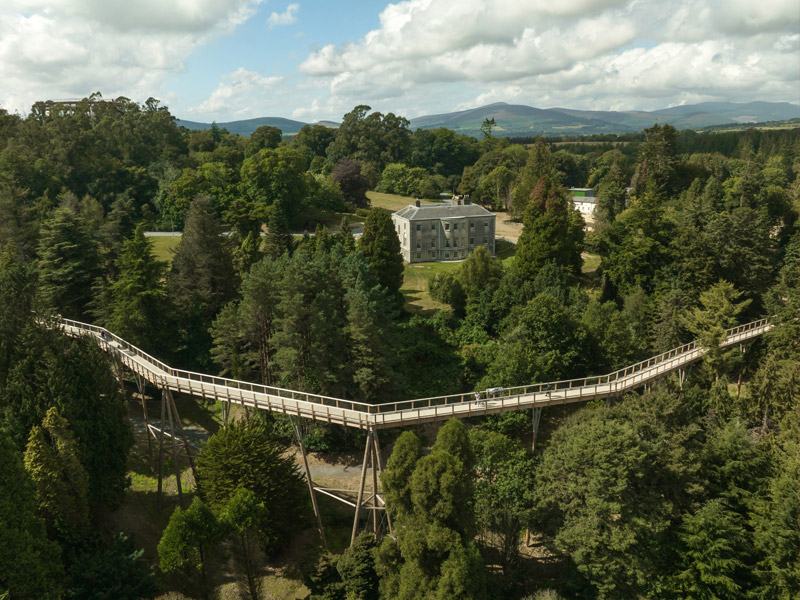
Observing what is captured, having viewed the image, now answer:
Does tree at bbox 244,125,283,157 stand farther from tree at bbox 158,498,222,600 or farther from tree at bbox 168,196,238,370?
tree at bbox 158,498,222,600

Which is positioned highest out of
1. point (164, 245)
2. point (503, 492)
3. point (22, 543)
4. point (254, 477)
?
point (164, 245)

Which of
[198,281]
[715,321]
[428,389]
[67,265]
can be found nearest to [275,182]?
[198,281]

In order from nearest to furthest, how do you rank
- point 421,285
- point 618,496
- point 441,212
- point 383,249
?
1. point 618,496
2. point 383,249
3. point 421,285
4. point 441,212

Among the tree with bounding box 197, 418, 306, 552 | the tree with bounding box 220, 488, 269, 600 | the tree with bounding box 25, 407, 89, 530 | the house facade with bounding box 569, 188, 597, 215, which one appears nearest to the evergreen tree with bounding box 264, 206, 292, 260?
the tree with bounding box 197, 418, 306, 552

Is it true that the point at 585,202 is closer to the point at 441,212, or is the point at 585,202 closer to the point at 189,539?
the point at 441,212

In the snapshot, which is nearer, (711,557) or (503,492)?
(711,557)

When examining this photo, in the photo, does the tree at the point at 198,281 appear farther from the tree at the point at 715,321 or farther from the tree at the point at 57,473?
the tree at the point at 715,321
